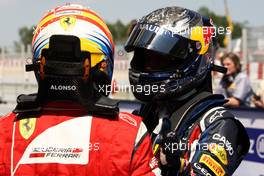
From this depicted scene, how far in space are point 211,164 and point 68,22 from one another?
0.79m

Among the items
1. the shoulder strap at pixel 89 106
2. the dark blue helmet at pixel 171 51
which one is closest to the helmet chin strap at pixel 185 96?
the dark blue helmet at pixel 171 51

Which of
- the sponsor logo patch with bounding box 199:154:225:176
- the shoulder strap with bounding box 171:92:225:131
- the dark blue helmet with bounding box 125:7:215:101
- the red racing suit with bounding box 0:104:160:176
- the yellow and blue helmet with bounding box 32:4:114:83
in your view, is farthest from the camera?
the dark blue helmet with bounding box 125:7:215:101

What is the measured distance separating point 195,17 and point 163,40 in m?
0.21

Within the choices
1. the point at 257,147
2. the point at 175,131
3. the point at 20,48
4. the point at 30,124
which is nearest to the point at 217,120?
the point at 175,131

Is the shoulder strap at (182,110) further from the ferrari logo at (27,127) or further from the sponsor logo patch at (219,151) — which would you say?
the ferrari logo at (27,127)

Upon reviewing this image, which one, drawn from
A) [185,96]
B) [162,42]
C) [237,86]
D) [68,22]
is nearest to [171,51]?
[162,42]

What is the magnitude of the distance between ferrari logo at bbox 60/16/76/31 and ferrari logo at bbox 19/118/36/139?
327 millimetres

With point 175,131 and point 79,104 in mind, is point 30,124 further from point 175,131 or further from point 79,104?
point 175,131

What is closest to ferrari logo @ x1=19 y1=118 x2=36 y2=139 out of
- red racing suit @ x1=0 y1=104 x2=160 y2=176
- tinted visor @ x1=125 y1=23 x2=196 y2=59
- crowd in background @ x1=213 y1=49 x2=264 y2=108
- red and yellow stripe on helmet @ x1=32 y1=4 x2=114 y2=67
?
red racing suit @ x1=0 y1=104 x2=160 y2=176

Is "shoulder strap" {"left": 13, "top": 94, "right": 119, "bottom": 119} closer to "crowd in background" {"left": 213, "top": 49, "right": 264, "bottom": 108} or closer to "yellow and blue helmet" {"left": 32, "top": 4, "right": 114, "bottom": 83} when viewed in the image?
"yellow and blue helmet" {"left": 32, "top": 4, "right": 114, "bottom": 83}

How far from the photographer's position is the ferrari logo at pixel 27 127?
1.90 meters

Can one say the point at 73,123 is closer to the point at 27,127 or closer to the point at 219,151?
the point at 27,127

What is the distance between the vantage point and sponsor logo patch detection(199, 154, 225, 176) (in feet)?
7.39

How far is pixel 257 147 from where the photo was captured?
5.68 meters
